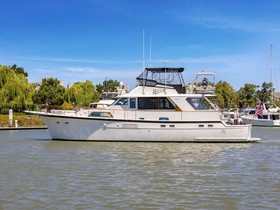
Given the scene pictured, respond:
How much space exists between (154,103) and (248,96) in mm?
83916

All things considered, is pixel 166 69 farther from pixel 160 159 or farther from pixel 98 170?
pixel 98 170

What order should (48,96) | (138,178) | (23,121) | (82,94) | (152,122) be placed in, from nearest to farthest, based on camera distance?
1. (138,178)
2. (152,122)
3. (23,121)
4. (48,96)
5. (82,94)

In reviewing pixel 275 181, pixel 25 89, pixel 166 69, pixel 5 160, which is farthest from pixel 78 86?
pixel 275 181

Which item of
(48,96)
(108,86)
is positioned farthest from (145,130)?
(108,86)

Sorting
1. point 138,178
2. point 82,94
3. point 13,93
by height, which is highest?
point 82,94

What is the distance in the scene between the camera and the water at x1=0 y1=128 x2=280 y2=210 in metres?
12.0

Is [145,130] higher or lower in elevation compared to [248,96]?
lower

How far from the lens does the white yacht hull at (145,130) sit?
91.8 feet

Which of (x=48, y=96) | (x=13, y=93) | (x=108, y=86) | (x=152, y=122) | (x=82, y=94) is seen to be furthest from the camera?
(x=108, y=86)

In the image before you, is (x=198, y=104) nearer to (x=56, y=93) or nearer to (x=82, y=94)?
(x=56, y=93)

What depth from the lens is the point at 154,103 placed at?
28.7 m

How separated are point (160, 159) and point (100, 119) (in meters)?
8.26

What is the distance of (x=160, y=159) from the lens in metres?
20.7

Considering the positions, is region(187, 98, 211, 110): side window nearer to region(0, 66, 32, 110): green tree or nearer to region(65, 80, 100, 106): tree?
region(0, 66, 32, 110): green tree
